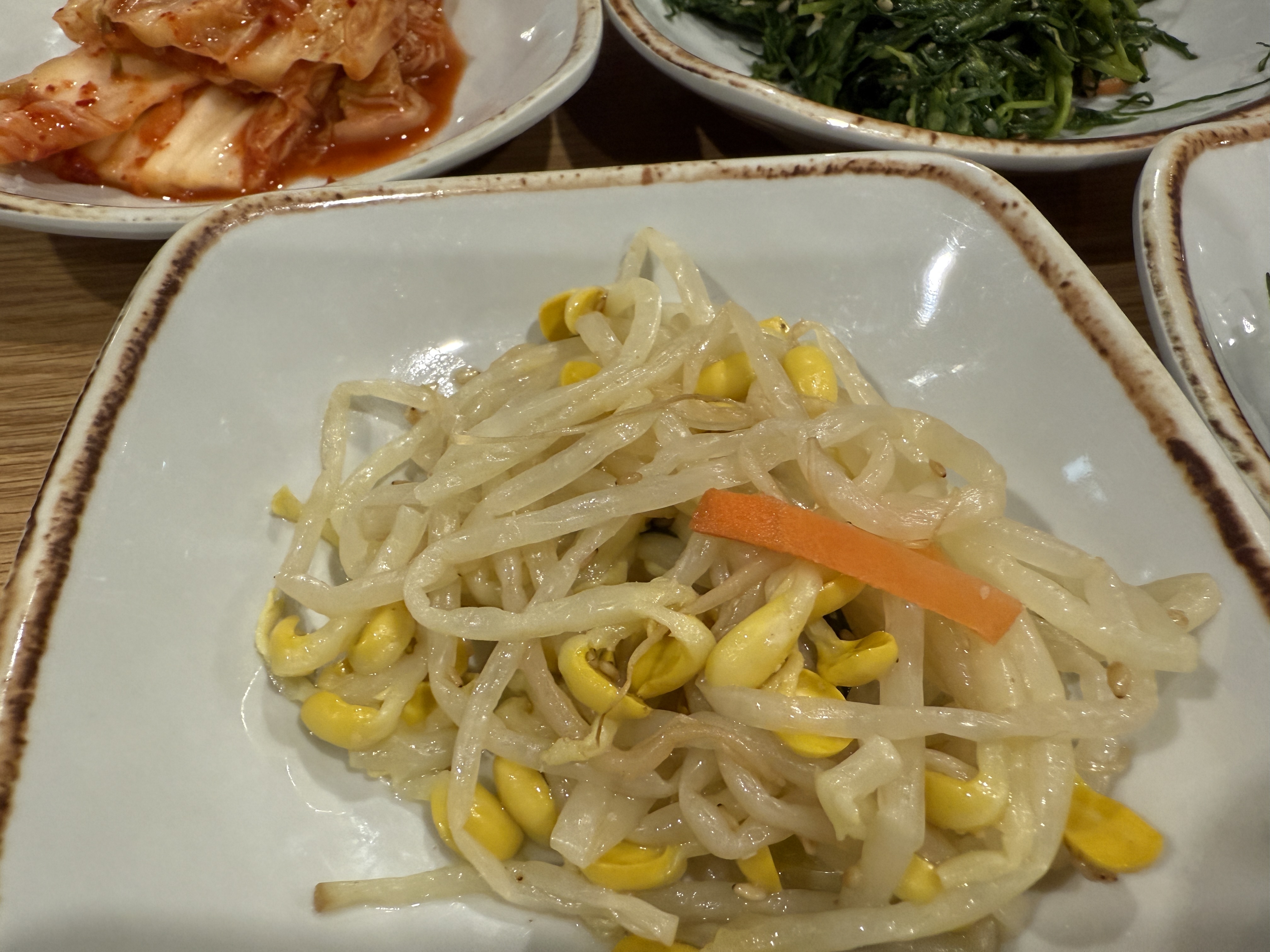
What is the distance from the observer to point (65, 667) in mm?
1104

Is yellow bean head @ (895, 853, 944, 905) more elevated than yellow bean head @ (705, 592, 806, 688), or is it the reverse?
yellow bean head @ (705, 592, 806, 688)

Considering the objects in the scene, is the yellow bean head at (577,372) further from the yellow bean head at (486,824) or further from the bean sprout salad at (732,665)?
the yellow bean head at (486,824)

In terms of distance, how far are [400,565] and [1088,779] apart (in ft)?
3.72

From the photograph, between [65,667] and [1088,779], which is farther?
[1088,779]

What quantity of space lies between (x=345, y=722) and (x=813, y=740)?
710 mm

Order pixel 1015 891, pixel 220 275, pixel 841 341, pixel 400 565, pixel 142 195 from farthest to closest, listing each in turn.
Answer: pixel 142 195, pixel 841 341, pixel 220 275, pixel 400 565, pixel 1015 891

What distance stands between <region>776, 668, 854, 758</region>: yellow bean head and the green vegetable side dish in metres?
1.75

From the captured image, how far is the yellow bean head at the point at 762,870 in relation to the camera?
116 cm

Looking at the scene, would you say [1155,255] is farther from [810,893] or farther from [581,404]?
[810,893]

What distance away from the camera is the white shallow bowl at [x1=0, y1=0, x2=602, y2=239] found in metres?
1.81

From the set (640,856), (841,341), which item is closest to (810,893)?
(640,856)

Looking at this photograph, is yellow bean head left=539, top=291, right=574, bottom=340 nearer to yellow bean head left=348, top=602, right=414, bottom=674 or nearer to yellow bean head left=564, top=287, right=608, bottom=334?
yellow bean head left=564, top=287, right=608, bottom=334

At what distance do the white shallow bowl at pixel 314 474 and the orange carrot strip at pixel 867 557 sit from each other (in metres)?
0.36

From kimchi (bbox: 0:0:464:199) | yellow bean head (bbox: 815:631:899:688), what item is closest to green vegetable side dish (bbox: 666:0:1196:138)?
kimchi (bbox: 0:0:464:199)
